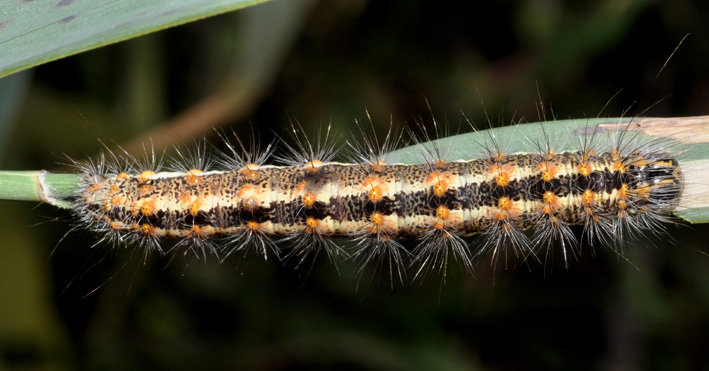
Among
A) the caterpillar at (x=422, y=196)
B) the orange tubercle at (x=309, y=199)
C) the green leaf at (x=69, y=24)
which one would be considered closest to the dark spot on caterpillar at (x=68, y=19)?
the green leaf at (x=69, y=24)

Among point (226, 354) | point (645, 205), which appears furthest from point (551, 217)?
point (226, 354)

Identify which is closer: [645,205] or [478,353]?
[645,205]

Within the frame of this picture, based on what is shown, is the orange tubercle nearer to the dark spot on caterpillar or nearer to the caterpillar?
the caterpillar

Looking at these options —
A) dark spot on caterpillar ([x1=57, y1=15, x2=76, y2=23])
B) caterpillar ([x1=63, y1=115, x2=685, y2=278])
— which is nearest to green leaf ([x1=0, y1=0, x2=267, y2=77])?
dark spot on caterpillar ([x1=57, y1=15, x2=76, y2=23])

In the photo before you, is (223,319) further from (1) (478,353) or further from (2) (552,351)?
(2) (552,351)

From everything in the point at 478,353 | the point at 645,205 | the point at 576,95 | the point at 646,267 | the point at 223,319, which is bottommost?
the point at 478,353

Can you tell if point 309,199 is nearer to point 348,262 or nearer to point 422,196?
point 422,196
